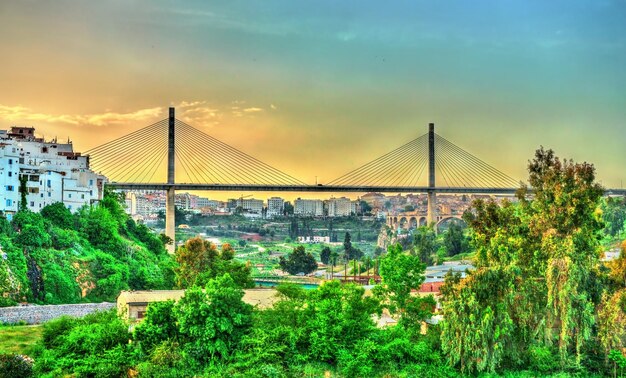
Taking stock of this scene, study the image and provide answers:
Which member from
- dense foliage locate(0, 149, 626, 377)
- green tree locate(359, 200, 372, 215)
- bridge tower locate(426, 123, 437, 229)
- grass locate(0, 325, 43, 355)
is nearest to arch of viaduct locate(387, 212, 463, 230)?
bridge tower locate(426, 123, 437, 229)

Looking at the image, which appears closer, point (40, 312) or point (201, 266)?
point (40, 312)

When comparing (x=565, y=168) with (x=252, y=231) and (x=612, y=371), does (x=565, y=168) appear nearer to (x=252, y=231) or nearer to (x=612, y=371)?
(x=612, y=371)

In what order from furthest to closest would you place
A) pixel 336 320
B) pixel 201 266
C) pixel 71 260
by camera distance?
pixel 71 260, pixel 201 266, pixel 336 320

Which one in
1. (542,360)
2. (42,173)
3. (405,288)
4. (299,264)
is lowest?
(542,360)

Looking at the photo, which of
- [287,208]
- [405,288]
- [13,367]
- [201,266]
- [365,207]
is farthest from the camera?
[365,207]

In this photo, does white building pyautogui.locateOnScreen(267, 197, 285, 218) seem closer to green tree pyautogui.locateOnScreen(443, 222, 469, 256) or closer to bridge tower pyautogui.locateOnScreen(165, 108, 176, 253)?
green tree pyautogui.locateOnScreen(443, 222, 469, 256)

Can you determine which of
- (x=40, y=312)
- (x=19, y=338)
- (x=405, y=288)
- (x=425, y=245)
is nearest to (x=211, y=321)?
(x=405, y=288)

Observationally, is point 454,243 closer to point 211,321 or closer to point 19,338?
point 211,321

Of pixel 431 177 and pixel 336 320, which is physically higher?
pixel 431 177
